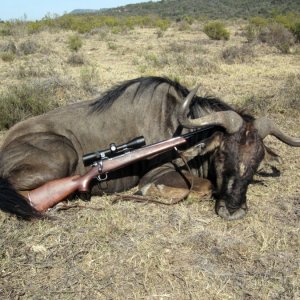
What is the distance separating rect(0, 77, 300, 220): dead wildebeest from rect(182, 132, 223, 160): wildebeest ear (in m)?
0.01

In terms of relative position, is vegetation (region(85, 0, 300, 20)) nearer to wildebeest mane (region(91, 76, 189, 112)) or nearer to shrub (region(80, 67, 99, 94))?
shrub (region(80, 67, 99, 94))

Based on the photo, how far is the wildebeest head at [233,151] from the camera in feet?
14.0

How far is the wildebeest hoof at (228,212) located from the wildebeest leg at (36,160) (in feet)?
5.57

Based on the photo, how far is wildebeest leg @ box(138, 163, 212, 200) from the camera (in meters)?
4.73

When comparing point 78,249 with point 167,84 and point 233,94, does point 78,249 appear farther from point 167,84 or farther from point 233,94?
point 233,94

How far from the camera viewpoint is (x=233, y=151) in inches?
170

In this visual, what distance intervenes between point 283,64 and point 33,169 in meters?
10.5

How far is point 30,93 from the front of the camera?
8.02 m

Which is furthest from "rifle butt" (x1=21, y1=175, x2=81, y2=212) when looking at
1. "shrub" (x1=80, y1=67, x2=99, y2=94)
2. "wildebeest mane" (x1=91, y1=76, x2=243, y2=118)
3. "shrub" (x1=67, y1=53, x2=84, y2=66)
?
"shrub" (x1=67, y1=53, x2=84, y2=66)

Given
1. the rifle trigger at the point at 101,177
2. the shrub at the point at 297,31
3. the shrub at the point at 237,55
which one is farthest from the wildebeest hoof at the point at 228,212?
the shrub at the point at 297,31

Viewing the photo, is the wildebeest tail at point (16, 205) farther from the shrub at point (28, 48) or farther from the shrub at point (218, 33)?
the shrub at point (218, 33)

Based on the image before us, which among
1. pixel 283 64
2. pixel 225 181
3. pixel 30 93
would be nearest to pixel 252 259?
pixel 225 181

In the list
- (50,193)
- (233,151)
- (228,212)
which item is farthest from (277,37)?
(50,193)

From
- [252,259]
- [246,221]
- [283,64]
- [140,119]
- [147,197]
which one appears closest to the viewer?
[252,259]
